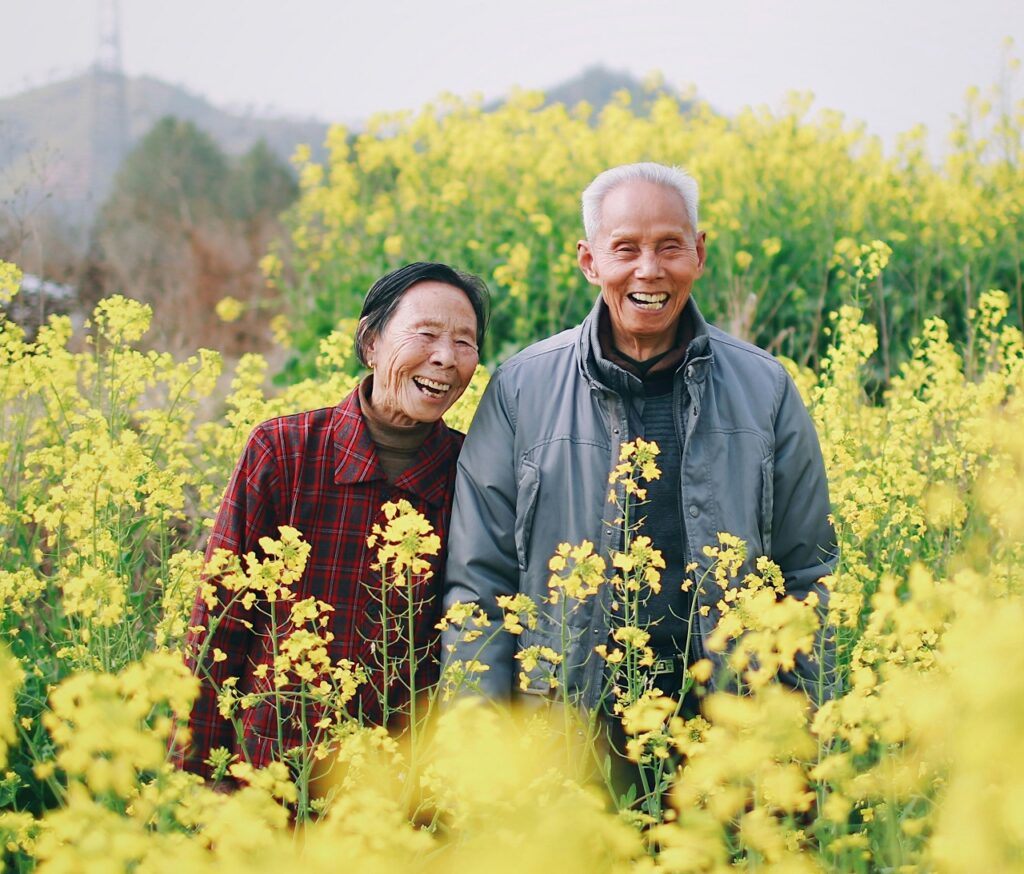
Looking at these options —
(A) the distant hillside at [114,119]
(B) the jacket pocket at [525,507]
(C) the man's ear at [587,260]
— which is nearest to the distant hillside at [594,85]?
(A) the distant hillside at [114,119]

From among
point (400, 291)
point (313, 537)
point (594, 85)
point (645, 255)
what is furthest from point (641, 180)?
point (594, 85)

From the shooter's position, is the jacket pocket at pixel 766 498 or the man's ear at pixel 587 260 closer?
the jacket pocket at pixel 766 498

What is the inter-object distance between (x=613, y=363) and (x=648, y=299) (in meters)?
0.20

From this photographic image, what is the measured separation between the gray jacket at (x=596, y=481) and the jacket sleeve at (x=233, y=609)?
1.70 ft

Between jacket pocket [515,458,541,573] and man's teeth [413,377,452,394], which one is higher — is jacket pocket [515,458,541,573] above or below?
below

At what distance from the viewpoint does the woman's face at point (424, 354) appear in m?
3.00

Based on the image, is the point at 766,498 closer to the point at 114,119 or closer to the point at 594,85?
the point at 594,85

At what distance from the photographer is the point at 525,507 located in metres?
3.05

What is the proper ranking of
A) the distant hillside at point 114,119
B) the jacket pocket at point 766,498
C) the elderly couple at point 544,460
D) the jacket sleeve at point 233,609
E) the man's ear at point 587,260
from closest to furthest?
the jacket sleeve at point 233,609, the elderly couple at point 544,460, the jacket pocket at point 766,498, the man's ear at point 587,260, the distant hillside at point 114,119

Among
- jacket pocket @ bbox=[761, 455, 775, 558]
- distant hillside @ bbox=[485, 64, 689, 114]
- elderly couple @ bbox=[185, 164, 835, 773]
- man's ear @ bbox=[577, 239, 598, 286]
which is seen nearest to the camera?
elderly couple @ bbox=[185, 164, 835, 773]

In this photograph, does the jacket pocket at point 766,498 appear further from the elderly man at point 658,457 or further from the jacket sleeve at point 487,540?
the jacket sleeve at point 487,540

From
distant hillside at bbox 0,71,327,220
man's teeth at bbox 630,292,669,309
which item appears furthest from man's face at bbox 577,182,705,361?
distant hillside at bbox 0,71,327,220

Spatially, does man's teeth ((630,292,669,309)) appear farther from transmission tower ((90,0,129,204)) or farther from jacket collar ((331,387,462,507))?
transmission tower ((90,0,129,204))

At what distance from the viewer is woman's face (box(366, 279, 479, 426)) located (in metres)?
3.00
